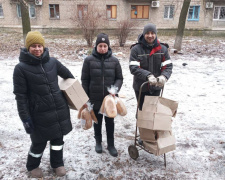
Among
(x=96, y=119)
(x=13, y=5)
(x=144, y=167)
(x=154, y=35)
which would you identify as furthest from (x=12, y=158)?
(x=13, y=5)

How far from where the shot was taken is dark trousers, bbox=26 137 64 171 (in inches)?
94.4

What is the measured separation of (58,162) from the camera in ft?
8.46

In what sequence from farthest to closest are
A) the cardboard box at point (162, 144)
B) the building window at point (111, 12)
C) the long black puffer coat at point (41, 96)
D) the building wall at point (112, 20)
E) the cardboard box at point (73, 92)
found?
the building window at point (111, 12)
the building wall at point (112, 20)
the cardboard box at point (162, 144)
the cardboard box at point (73, 92)
the long black puffer coat at point (41, 96)

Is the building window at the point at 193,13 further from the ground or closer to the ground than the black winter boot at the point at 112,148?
further from the ground

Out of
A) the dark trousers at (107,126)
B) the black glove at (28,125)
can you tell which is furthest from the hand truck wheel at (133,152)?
the black glove at (28,125)

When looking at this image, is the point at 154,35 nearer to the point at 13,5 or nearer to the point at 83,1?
the point at 83,1

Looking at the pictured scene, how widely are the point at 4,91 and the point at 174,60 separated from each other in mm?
6852

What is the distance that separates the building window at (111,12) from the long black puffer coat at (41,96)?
65.8ft

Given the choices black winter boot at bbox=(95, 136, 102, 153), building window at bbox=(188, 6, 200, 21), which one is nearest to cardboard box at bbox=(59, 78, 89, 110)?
black winter boot at bbox=(95, 136, 102, 153)

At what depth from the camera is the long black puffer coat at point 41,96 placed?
2074 millimetres

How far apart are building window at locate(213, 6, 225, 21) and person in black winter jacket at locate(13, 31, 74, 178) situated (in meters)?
23.2

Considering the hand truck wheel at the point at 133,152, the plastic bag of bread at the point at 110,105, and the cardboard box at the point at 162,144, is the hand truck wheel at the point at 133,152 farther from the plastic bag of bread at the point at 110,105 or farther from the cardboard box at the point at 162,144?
the plastic bag of bread at the point at 110,105

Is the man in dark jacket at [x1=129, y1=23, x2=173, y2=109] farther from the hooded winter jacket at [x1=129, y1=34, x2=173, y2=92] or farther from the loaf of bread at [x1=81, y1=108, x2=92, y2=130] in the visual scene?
the loaf of bread at [x1=81, y1=108, x2=92, y2=130]

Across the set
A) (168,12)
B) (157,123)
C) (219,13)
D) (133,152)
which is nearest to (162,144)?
(157,123)
